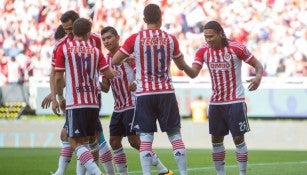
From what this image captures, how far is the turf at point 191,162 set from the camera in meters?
11.8

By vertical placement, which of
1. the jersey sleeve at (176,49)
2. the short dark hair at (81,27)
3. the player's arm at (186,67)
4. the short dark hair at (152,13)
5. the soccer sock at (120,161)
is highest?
the short dark hair at (152,13)

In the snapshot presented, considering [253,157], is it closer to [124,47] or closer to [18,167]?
[18,167]

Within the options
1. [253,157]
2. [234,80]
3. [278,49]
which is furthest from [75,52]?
[278,49]

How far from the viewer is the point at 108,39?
32.1 ft

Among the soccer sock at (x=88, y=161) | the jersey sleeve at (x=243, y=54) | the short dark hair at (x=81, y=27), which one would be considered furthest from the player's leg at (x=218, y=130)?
the short dark hair at (x=81, y=27)

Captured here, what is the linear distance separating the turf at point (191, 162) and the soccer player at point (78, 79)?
295cm

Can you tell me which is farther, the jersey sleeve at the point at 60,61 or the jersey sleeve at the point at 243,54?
the jersey sleeve at the point at 243,54

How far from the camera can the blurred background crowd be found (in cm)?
1962

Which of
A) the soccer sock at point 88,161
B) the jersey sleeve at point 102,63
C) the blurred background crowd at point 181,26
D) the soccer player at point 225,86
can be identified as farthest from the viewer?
the blurred background crowd at point 181,26

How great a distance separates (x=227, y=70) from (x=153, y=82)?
954 mm

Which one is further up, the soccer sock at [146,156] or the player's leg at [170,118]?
A: the player's leg at [170,118]

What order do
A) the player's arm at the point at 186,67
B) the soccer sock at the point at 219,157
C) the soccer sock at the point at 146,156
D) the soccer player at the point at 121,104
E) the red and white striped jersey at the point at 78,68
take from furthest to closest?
the soccer player at the point at 121,104
the soccer sock at the point at 219,157
the player's arm at the point at 186,67
the soccer sock at the point at 146,156
the red and white striped jersey at the point at 78,68

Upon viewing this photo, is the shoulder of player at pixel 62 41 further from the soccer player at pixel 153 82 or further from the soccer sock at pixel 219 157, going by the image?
the soccer sock at pixel 219 157

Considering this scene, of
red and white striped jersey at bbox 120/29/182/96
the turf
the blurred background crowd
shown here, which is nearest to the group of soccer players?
red and white striped jersey at bbox 120/29/182/96
